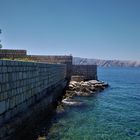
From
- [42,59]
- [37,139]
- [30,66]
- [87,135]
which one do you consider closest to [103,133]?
[87,135]

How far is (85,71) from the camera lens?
1934 inches

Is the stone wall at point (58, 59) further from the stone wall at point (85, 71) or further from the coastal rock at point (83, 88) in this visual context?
the stone wall at point (85, 71)

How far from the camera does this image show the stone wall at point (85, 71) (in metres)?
48.7

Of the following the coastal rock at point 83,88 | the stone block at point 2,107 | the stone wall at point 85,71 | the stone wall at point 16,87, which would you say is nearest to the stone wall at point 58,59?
the coastal rock at point 83,88

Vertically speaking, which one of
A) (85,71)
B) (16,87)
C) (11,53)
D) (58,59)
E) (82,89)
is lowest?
(82,89)

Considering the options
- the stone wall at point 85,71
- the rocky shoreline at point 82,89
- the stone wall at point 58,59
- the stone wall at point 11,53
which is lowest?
the rocky shoreline at point 82,89

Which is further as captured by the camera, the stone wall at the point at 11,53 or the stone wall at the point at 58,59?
the stone wall at the point at 58,59

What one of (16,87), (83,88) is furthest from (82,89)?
(16,87)

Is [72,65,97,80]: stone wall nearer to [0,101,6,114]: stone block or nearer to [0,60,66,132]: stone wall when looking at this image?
[0,60,66,132]: stone wall

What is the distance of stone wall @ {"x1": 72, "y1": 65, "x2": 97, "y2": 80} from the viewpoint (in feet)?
160

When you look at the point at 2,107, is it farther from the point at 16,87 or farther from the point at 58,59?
the point at 58,59

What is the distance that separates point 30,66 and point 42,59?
26635 millimetres

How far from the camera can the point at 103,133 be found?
1666 centimetres

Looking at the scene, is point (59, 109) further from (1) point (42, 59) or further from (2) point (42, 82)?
(1) point (42, 59)
